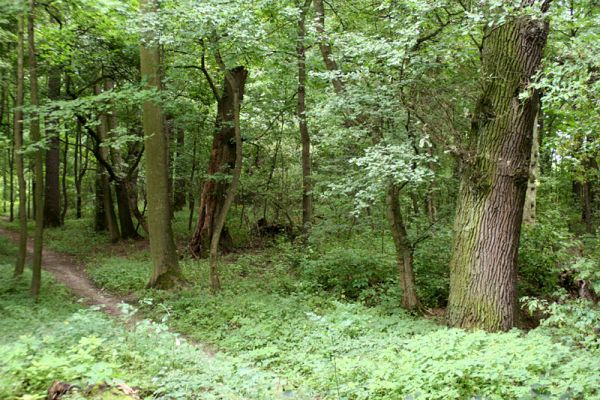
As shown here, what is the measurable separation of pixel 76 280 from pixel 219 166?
563 cm

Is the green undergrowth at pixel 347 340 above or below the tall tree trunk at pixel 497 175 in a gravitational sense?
below

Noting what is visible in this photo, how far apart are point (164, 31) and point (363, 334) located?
6987 mm

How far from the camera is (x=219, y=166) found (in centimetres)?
1485

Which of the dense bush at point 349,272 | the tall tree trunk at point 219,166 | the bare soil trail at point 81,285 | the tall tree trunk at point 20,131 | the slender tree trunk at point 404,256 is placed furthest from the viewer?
the tall tree trunk at point 219,166

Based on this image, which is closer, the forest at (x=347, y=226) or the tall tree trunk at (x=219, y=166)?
the forest at (x=347, y=226)

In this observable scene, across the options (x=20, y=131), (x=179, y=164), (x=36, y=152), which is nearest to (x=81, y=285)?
(x=36, y=152)

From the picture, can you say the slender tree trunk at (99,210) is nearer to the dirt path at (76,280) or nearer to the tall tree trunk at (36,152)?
the dirt path at (76,280)

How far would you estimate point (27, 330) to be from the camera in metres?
6.36

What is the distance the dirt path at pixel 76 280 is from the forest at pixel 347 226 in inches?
4.8

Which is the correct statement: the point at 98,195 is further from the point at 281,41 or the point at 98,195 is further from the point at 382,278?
the point at 382,278

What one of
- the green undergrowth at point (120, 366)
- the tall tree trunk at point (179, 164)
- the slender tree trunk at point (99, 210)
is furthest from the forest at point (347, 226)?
the slender tree trunk at point (99, 210)

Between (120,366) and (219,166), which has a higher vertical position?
(219,166)

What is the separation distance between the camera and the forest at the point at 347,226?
451cm

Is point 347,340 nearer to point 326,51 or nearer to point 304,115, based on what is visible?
point 326,51
